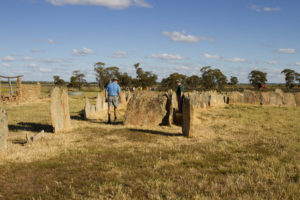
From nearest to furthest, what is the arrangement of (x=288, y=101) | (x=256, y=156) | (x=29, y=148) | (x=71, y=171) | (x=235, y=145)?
(x=71, y=171) → (x=256, y=156) → (x=29, y=148) → (x=235, y=145) → (x=288, y=101)

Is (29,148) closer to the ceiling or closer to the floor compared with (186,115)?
closer to the floor

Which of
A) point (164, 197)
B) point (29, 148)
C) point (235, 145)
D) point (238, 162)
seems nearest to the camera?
point (164, 197)

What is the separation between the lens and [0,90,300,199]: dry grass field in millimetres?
4469

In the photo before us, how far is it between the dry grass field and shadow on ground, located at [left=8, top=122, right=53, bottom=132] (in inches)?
37.1

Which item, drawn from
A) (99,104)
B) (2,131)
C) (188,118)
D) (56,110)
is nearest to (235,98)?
(99,104)

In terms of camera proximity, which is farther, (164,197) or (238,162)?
(238,162)

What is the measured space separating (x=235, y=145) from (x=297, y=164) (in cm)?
217

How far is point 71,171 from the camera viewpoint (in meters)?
5.50

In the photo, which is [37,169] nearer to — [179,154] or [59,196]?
[59,196]

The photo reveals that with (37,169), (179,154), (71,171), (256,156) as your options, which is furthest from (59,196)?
(256,156)

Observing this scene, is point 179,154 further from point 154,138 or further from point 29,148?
point 29,148

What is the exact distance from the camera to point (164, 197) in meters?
4.29

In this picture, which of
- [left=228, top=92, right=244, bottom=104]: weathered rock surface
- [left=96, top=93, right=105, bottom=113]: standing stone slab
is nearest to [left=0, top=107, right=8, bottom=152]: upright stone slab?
[left=96, top=93, right=105, bottom=113]: standing stone slab

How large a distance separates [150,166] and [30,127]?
716 centimetres
